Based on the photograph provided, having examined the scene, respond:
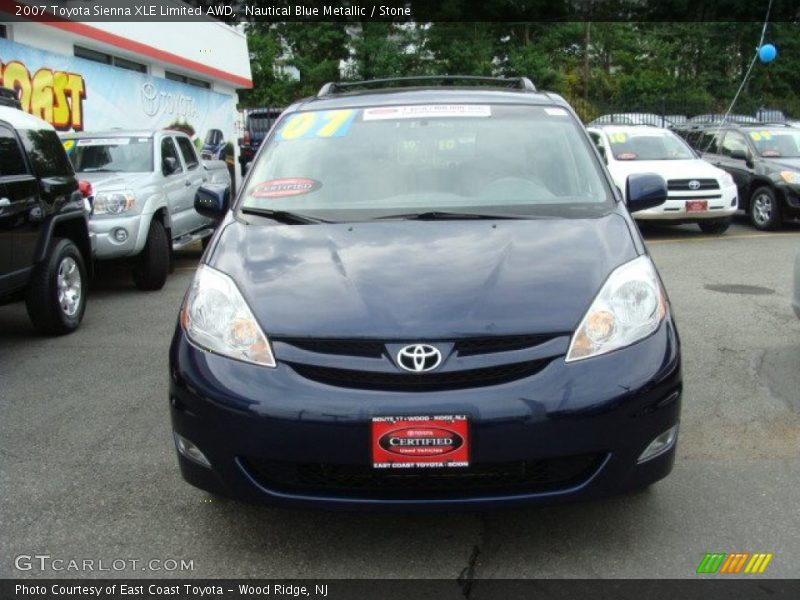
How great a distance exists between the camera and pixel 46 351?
6.36 metres

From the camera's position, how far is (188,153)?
36.1 ft

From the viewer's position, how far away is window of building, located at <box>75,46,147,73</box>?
16.1m

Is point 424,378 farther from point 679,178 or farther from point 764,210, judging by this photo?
point 764,210

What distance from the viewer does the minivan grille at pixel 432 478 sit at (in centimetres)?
285

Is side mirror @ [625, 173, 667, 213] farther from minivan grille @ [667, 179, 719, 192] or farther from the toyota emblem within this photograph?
minivan grille @ [667, 179, 719, 192]

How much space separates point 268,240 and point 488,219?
36.4 inches

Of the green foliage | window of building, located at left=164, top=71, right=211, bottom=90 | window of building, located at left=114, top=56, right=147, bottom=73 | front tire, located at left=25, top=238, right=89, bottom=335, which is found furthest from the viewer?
the green foliage

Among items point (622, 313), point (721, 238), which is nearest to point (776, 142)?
point (721, 238)

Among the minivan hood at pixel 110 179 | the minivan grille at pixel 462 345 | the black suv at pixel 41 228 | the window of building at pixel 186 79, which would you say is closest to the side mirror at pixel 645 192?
the minivan grille at pixel 462 345

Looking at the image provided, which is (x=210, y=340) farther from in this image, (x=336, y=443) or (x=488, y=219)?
(x=488, y=219)

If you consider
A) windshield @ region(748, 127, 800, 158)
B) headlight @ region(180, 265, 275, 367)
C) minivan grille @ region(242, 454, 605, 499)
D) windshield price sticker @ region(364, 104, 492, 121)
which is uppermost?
windshield price sticker @ region(364, 104, 492, 121)

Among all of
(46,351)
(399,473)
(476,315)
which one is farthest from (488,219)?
(46,351)

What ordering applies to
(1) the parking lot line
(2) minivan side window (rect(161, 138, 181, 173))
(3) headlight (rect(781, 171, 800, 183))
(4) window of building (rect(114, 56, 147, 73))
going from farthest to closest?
(4) window of building (rect(114, 56, 147, 73)) → (3) headlight (rect(781, 171, 800, 183)) → (1) the parking lot line → (2) minivan side window (rect(161, 138, 181, 173))

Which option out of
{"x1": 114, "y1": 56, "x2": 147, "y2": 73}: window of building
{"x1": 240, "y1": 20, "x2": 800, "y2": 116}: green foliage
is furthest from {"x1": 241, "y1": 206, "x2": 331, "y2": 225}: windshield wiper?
{"x1": 240, "y1": 20, "x2": 800, "y2": 116}: green foliage
